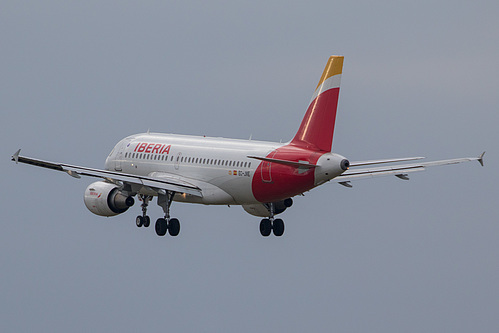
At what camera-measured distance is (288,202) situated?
3243 inches

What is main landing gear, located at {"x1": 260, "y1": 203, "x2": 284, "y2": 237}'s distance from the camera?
8288 centimetres

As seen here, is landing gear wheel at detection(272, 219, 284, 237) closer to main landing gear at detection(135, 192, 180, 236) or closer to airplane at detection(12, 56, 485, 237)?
airplane at detection(12, 56, 485, 237)

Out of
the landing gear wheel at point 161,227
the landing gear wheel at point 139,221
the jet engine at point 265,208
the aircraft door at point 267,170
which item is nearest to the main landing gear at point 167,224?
the landing gear wheel at point 161,227

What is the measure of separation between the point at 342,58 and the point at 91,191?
19.5m

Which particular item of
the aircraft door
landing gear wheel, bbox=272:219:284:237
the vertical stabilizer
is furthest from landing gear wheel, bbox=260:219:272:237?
the vertical stabilizer

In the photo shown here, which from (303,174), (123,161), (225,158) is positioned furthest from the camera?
(123,161)

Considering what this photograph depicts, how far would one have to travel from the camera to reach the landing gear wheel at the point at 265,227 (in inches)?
3273

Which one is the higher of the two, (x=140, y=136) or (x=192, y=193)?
(x=140, y=136)

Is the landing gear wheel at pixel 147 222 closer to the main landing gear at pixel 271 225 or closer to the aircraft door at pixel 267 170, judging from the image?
the main landing gear at pixel 271 225

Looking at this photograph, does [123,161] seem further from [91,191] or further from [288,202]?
[288,202]

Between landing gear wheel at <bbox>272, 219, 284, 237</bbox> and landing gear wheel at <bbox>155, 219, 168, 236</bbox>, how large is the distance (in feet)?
22.1

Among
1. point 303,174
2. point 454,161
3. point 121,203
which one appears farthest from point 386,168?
point 121,203

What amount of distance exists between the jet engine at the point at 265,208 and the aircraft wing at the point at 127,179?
449 centimetres

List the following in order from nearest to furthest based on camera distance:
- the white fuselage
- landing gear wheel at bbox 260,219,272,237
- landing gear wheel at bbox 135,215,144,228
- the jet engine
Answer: the white fuselage, the jet engine, landing gear wheel at bbox 260,219,272,237, landing gear wheel at bbox 135,215,144,228
